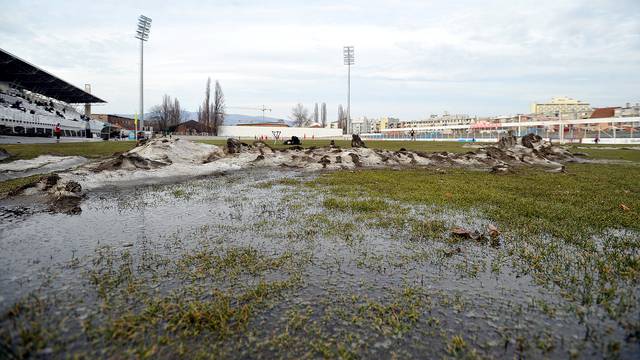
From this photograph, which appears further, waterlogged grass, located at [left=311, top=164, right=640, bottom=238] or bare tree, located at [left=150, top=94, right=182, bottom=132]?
bare tree, located at [left=150, top=94, right=182, bottom=132]

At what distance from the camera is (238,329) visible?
3.39m

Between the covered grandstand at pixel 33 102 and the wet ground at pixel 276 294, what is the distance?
45.4 m

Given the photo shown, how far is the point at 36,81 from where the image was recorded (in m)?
59.3

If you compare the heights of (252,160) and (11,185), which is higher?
(252,160)

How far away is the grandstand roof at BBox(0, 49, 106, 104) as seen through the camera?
48.4 metres

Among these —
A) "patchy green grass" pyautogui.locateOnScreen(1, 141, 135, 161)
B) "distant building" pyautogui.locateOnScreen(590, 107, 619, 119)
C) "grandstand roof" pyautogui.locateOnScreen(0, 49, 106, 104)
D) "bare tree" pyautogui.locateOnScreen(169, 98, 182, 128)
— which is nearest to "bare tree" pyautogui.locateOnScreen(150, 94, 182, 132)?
"bare tree" pyautogui.locateOnScreen(169, 98, 182, 128)

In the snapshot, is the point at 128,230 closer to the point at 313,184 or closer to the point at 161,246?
the point at 161,246

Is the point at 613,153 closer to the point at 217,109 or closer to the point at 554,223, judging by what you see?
the point at 554,223

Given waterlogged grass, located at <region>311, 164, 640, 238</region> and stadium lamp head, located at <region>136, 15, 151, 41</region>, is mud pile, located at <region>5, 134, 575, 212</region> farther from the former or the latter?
stadium lamp head, located at <region>136, 15, 151, 41</region>

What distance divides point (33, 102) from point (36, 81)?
15.8 feet

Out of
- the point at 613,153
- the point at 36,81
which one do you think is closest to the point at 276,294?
the point at 613,153

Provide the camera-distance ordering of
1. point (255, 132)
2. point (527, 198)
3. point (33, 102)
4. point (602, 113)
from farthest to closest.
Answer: point (602, 113) → point (255, 132) → point (33, 102) → point (527, 198)

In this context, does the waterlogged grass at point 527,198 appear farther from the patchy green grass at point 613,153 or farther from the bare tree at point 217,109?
the bare tree at point 217,109

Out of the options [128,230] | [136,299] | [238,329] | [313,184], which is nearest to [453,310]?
[238,329]
